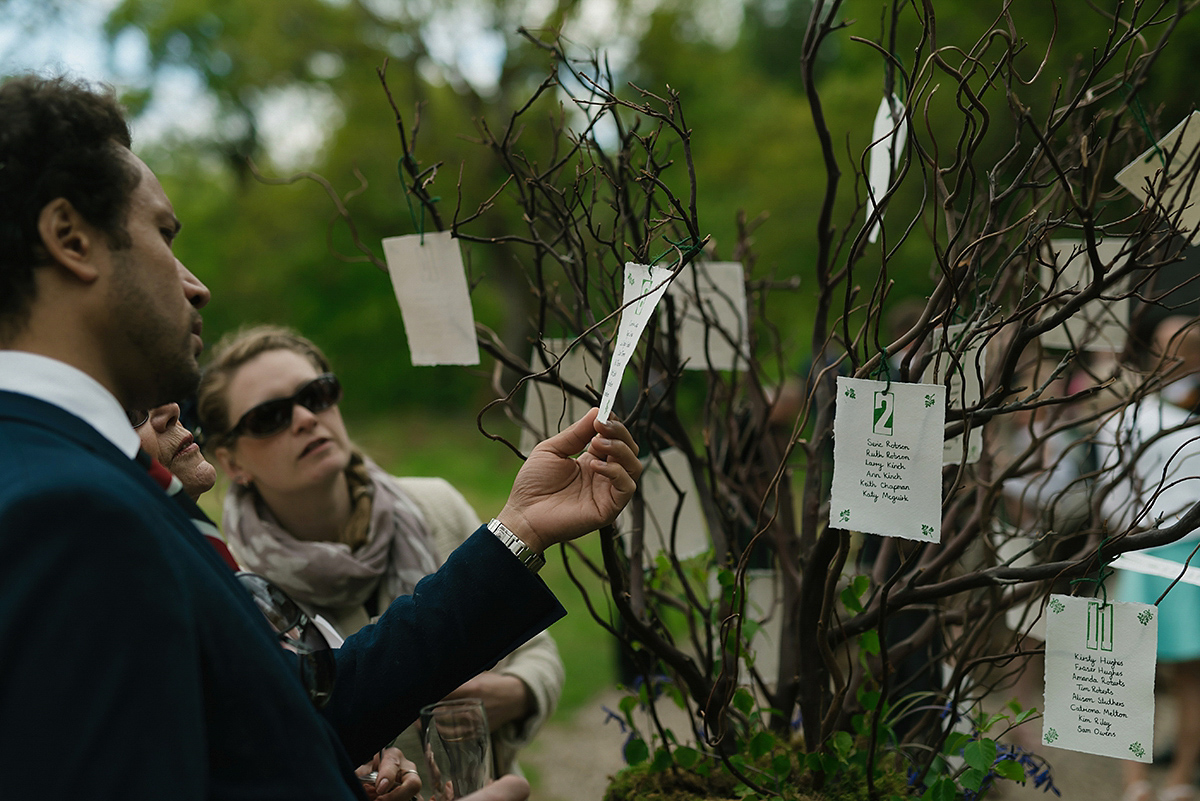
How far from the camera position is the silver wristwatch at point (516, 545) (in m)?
1.32

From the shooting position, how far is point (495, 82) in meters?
13.9

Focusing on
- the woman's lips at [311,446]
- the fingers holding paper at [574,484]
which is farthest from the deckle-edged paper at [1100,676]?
the woman's lips at [311,446]

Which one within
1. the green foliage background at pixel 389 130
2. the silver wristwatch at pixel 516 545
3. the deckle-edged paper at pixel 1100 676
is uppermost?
the green foliage background at pixel 389 130

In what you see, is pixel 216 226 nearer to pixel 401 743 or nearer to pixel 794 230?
pixel 794 230

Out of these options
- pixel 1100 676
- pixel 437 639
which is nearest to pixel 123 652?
pixel 437 639

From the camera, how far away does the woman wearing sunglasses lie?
6.77 ft

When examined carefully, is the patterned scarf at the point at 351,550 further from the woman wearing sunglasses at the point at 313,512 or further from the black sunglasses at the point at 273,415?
the black sunglasses at the point at 273,415

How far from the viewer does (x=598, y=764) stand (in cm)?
440

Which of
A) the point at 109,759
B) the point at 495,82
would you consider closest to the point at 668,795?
the point at 109,759

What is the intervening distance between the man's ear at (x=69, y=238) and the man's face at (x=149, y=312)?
24 millimetres

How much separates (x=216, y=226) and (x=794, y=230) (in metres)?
11.2

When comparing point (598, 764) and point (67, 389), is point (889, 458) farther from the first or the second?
point (598, 764)

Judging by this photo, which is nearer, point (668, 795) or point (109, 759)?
point (109, 759)

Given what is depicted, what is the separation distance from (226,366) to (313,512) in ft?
1.36
